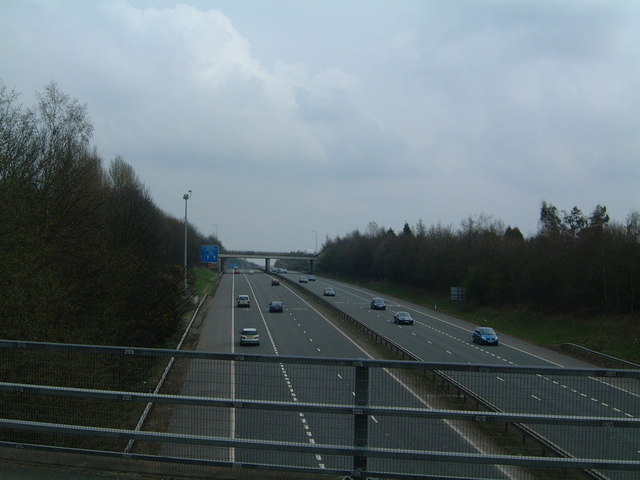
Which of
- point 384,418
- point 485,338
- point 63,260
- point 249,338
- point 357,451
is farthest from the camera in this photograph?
point 485,338

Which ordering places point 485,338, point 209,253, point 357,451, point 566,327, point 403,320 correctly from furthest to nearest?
point 209,253
point 403,320
point 566,327
point 485,338
point 357,451

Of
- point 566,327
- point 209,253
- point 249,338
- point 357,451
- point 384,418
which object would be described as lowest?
point 249,338

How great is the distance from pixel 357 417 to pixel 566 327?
44370mm

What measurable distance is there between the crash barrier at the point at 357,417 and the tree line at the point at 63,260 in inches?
407

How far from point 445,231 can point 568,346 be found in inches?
2459

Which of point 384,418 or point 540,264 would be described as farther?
point 540,264

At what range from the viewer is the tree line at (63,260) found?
1709 cm

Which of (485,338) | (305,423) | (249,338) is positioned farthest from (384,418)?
(485,338)

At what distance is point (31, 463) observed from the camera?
5.94 meters

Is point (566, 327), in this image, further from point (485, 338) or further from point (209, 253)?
point (209, 253)

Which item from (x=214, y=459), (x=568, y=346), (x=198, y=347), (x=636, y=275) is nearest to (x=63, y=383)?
(x=214, y=459)

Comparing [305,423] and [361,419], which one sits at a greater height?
[361,419]

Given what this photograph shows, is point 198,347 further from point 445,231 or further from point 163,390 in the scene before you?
point 445,231

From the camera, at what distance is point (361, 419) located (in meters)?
5.55
